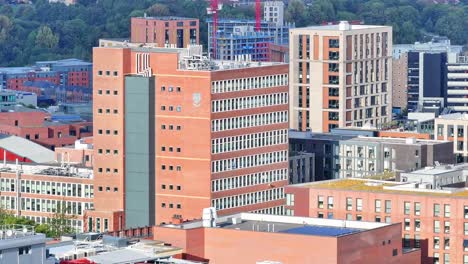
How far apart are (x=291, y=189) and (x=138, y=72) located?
43.3 ft

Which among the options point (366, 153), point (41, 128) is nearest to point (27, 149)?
point (41, 128)

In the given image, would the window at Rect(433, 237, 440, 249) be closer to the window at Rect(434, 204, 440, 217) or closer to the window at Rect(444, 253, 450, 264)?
the window at Rect(444, 253, 450, 264)

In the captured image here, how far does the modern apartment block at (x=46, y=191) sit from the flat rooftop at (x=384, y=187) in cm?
1695

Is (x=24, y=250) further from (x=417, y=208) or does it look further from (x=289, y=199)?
(x=289, y=199)

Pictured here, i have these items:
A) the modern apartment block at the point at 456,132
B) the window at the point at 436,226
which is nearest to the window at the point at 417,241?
the window at the point at 436,226

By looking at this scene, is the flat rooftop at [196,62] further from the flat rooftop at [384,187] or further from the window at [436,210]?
the window at [436,210]

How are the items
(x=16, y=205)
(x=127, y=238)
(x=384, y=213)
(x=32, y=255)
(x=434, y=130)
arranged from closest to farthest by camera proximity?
(x=32, y=255) < (x=127, y=238) < (x=384, y=213) < (x=16, y=205) < (x=434, y=130)

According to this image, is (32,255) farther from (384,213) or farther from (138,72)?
(138,72)

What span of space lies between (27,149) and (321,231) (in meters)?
47.4

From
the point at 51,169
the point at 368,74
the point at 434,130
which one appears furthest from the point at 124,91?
the point at 368,74

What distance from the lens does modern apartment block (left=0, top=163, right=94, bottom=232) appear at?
5172 inches

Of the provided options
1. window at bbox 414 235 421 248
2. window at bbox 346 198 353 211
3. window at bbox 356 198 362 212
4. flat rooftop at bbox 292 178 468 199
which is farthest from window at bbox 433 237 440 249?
window at bbox 346 198 353 211

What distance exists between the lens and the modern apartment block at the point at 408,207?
113 meters

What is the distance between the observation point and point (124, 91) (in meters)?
128
